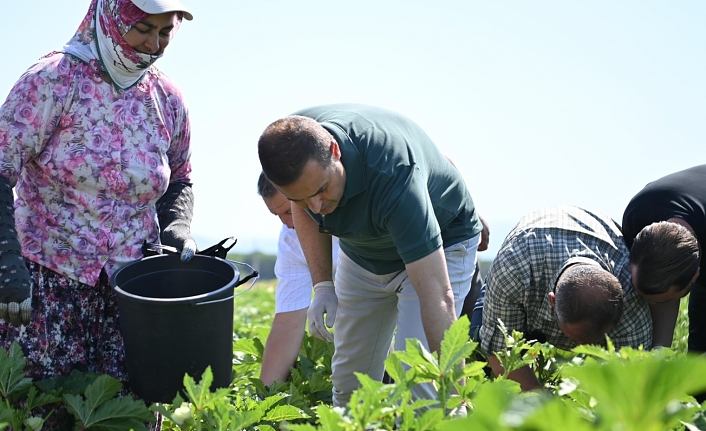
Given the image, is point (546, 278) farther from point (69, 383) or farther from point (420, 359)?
point (69, 383)

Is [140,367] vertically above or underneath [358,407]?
underneath

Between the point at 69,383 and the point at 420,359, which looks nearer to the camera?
the point at 420,359

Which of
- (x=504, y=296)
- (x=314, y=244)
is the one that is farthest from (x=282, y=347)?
(x=504, y=296)

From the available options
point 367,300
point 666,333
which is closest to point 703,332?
point 666,333

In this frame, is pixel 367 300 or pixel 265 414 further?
pixel 367 300

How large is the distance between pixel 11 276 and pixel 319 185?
38.3 inches

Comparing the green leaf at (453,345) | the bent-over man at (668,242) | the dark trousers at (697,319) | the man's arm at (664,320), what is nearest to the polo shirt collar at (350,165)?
the green leaf at (453,345)

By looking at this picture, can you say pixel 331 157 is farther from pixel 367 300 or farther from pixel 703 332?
pixel 703 332

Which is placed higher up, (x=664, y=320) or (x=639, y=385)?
(x=639, y=385)

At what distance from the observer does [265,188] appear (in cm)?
369

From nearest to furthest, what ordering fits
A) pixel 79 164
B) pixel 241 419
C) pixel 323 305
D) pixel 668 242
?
1. pixel 241 419
2. pixel 79 164
3. pixel 668 242
4. pixel 323 305

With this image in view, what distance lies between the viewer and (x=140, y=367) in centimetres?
247

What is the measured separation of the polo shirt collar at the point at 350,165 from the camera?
2.49m

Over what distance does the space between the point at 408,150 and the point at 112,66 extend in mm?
1044
